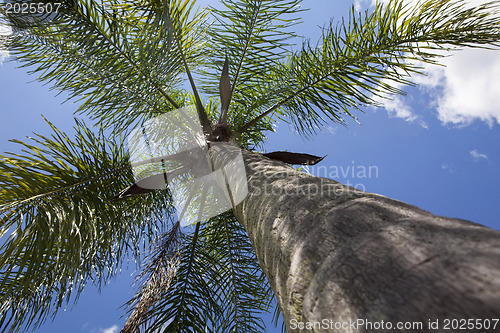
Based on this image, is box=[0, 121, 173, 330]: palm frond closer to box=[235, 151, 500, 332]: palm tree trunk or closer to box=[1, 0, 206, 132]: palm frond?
box=[1, 0, 206, 132]: palm frond

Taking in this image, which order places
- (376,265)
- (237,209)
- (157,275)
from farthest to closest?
1. (157,275)
2. (237,209)
3. (376,265)

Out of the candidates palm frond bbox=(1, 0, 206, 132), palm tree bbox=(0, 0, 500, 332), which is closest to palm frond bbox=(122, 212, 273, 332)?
palm tree bbox=(0, 0, 500, 332)

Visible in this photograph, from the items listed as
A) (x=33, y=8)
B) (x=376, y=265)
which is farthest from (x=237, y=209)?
(x=33, y=8)

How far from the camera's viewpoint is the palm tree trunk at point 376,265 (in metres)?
0.50

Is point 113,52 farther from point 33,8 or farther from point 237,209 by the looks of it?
point 237,209

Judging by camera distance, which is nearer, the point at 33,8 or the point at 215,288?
the point at 33,8

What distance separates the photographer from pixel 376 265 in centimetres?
64

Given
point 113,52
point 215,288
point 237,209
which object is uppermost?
point 113,52

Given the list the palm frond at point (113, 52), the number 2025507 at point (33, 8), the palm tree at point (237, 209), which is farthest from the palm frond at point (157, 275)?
the number 2025507 at point (33, 8)

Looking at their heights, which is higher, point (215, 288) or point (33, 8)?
point (33, 8)

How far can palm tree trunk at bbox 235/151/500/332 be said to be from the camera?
50cm

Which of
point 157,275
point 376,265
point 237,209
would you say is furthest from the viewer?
point 157,275

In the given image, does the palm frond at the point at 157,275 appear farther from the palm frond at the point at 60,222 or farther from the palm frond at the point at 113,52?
the palm frond at the point at 113,52

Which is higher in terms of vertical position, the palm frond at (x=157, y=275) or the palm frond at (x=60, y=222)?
the palm frond at (x=60, y=222)
